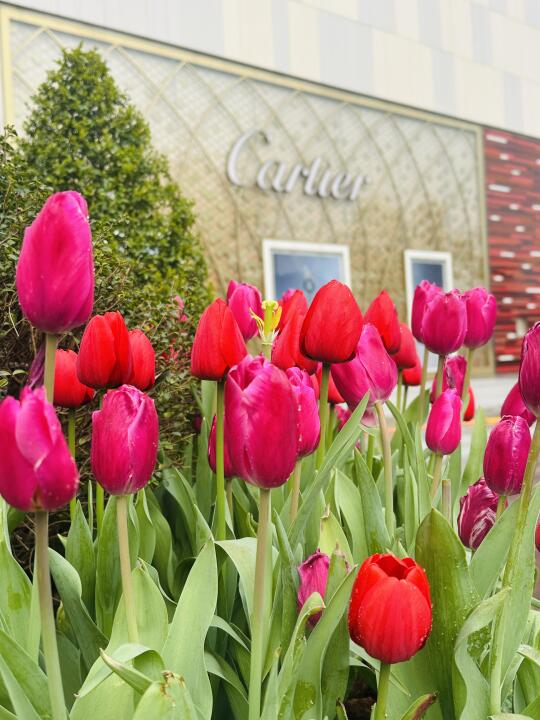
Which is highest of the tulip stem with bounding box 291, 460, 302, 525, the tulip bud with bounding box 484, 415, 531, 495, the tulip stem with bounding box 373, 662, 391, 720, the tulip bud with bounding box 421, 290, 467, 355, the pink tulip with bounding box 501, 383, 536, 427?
the tulip bud with bounding box 421, 290, 467, 355

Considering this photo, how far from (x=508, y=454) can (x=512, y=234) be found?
9511 millimetres

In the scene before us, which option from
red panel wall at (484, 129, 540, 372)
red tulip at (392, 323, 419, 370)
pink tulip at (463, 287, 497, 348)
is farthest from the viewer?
red panel wall at (484, 129, 540, 372)

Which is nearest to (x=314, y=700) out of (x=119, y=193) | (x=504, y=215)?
(x=119, y=193)

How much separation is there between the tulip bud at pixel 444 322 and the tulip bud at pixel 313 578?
41 cm

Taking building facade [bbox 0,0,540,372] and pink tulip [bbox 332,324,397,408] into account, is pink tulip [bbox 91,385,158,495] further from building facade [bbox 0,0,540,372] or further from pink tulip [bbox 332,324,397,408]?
A: building facade [bbox 0,0,540,372]

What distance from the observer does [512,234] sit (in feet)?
31.6

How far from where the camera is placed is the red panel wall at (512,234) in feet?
30.8

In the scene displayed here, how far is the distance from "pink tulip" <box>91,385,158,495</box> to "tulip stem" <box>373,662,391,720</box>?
0.22 meters

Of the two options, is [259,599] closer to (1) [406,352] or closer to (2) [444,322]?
(2) [444,322]

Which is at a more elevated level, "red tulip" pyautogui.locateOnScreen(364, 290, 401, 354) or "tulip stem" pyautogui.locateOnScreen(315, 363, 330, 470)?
"red tulip" pyautogui.locateOnScreen(364, 290, 401, 354)

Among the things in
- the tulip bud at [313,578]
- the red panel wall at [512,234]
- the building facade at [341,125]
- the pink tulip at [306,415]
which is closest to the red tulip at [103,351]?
the pink tulip at [306,415]

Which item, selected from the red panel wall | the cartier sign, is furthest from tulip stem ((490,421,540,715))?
the red panel wall

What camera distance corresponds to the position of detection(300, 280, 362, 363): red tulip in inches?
29.3

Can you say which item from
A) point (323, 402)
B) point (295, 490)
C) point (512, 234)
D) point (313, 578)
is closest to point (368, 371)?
point (323, 402)
